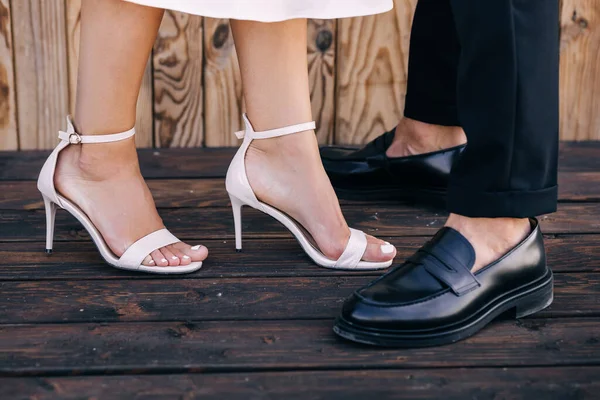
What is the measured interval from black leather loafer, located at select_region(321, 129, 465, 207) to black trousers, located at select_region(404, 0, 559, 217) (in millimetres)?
553

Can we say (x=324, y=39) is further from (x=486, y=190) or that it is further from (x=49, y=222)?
(x=486, y=190)

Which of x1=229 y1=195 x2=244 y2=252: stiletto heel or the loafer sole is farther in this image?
x1=229 y1=195 x2=244 y2=252: stiletto heel

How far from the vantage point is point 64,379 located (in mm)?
865

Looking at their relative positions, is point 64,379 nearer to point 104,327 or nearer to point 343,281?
point 104,327

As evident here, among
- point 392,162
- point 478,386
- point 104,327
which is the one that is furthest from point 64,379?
point 392,162

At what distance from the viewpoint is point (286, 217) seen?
1.26 metres

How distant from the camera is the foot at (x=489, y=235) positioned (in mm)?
1014

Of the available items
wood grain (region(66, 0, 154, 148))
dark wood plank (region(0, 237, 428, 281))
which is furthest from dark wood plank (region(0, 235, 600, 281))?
wood grain (region(66, 0, 154, 148))

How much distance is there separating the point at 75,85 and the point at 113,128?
0.79m

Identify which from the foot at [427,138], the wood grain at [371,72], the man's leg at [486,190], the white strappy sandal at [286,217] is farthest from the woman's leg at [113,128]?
the wood grain at [371,72]

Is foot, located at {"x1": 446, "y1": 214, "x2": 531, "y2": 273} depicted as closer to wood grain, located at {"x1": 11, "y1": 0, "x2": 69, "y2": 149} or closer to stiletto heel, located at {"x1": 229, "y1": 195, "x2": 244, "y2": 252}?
stiletto heel, located at {"x1": 229, "y1": 195, "x2": 244, "y2": 252}

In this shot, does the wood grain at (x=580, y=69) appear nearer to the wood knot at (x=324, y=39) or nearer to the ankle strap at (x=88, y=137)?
the wood knot at (x=324, y=39)

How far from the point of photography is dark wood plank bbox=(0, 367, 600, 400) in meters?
0.83

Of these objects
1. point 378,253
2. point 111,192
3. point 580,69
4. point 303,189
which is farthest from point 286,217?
point 580,69
